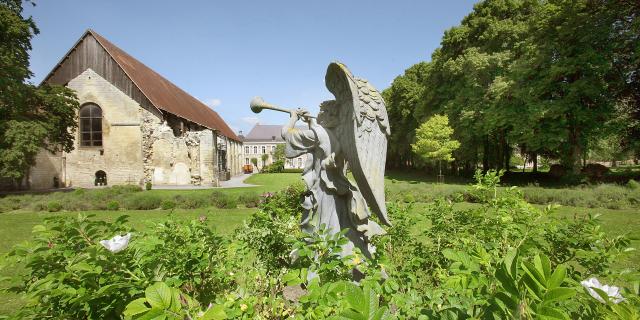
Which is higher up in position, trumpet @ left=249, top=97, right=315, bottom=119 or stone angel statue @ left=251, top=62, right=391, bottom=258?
trumpet @ left=249, top=97, right=315, bottom=119

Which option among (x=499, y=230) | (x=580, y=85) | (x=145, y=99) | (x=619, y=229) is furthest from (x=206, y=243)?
(x=145, y=99)

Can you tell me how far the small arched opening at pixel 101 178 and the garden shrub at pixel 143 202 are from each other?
14362 mm

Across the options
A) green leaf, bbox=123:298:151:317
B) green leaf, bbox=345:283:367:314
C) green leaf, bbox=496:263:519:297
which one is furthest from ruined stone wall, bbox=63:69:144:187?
green leaf, bbox=496:263:519:297

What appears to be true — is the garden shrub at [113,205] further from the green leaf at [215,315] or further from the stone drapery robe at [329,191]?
the green leaf at [215,315]

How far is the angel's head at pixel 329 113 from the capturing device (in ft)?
11.8

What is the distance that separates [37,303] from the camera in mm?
1563

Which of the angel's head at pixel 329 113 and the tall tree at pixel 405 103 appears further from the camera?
the tall tree at pixel 405 103

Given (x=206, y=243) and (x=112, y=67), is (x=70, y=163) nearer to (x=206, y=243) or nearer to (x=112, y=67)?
(x=112, y=67)

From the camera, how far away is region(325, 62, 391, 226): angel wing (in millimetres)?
3100

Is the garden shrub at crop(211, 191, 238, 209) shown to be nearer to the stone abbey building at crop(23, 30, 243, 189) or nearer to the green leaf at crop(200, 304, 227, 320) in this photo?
the green leaf at crop(200, 304, 227, 320)

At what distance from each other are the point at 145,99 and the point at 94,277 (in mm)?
26973

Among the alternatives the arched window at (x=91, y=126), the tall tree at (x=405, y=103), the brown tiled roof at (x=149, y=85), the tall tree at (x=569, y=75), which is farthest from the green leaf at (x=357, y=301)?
the tall tree at (x=405, y=103)

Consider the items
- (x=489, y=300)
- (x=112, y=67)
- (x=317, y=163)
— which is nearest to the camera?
(x=489, y=300)

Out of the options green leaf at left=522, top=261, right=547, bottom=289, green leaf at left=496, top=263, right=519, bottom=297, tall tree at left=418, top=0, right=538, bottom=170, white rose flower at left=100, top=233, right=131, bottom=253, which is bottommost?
white rose flower at left=100, top=233, right=131, bottom=253
